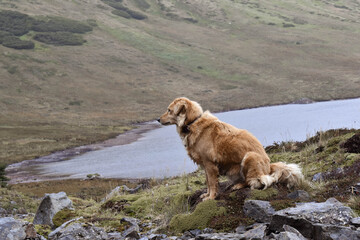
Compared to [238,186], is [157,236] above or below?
below

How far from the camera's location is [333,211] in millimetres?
5805

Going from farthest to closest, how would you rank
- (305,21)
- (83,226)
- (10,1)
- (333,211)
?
(305,21), (10,1), (83,226), (333,211)

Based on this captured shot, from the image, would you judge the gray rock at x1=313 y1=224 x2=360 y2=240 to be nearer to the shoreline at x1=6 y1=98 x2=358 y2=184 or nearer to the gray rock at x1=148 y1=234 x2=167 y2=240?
the gray rock at x1=148 y1=234 x2=167 y2=240

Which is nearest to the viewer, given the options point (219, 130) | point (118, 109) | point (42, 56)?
point (219, 130)

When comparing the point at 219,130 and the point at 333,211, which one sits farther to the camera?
the point at 219,130

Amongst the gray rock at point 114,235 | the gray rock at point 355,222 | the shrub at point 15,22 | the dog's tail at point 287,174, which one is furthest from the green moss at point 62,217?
the shrub at point 15,22

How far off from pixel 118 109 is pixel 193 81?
2659 cm

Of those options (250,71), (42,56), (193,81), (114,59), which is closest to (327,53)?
(250,71)

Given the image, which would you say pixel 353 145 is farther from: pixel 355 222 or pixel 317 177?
pixel 355 222

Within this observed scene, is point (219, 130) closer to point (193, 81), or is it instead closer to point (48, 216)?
point (48, 216)

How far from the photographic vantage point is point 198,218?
297 inches

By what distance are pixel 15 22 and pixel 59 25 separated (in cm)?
1340

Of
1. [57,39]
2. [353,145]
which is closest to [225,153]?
[353,145]

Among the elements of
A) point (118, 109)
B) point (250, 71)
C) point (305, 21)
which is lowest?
point (118, 109)
